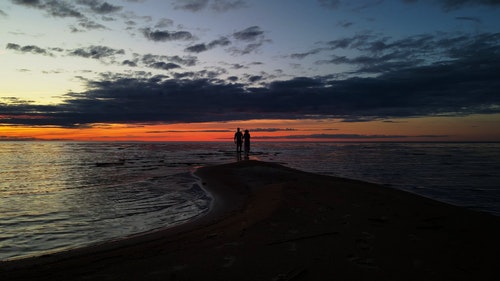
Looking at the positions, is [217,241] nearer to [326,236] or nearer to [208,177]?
[326,236]

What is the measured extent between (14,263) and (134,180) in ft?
44.8

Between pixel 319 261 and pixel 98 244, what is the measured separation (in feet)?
15.9

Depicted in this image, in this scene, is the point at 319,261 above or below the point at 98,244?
above

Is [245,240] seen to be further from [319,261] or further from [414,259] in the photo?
[414,259]

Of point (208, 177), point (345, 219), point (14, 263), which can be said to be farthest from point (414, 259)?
point (208, 177)

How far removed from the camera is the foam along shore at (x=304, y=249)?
4.62 m

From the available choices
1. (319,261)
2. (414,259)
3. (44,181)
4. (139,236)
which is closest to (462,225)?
(414,259)

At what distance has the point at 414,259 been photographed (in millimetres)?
5047

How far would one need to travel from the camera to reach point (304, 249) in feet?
18.2

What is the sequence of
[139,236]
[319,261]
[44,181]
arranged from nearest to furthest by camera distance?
[319,261] → [139,236] → [44,181]

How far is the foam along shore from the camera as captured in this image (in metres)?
4.62

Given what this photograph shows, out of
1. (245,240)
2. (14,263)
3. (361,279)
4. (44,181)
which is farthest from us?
(44,181)

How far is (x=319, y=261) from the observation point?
4961 millimetres

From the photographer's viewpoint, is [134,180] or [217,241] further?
[134,180]
